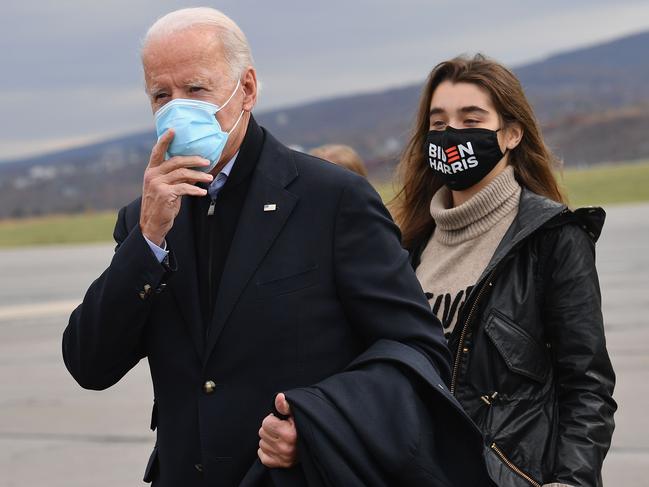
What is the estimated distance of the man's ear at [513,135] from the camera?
4133 millimetres

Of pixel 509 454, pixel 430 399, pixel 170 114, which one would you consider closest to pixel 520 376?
pixel 509 454

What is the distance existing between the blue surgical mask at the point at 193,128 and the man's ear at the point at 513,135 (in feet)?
5.24

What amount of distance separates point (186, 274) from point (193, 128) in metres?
0.39

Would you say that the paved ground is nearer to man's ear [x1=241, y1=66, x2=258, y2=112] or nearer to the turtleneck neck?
the turtleneck neck

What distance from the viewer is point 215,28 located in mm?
2828

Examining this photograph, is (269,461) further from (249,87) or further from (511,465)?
(511,465)

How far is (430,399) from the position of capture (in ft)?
8.83

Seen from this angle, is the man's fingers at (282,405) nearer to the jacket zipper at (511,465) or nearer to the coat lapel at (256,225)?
the coat lapel at (256,225)

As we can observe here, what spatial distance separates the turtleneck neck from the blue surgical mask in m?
1.41

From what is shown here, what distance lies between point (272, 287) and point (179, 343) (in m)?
0.28

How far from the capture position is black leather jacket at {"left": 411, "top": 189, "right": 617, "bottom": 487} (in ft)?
11.4

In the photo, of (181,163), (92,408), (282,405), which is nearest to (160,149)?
(181,163)

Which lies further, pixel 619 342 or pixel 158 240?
pixel 619 342

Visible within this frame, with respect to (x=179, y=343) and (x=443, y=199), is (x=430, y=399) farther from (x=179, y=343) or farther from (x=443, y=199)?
(x=443, y=199)
